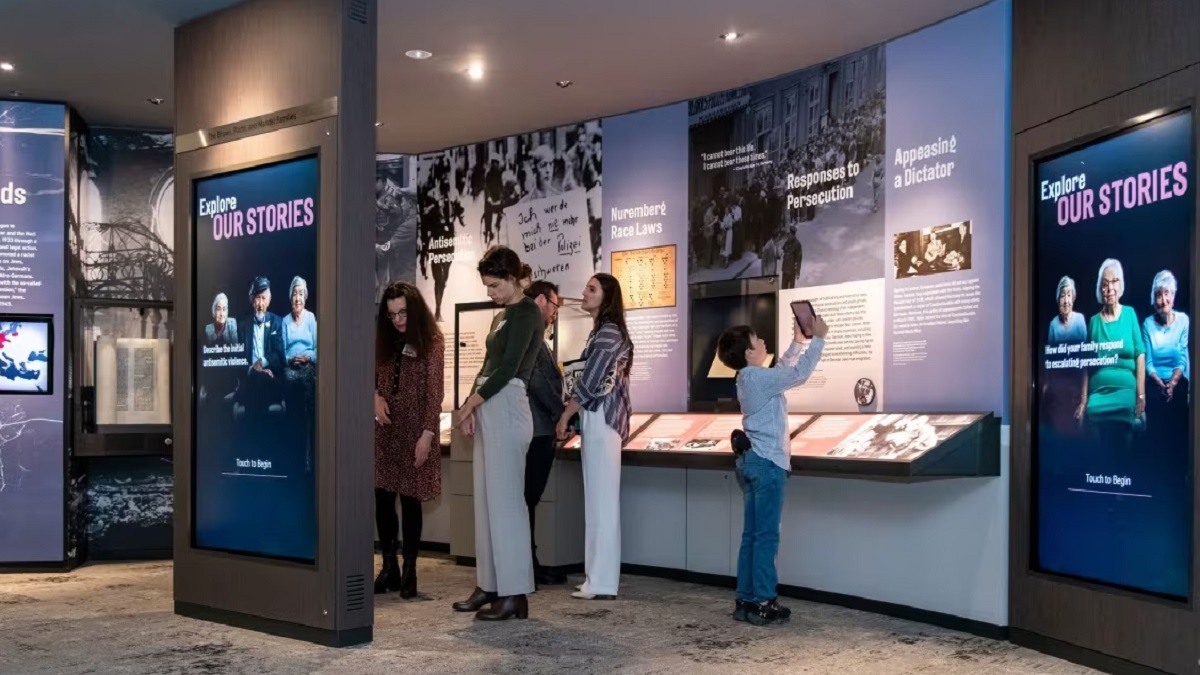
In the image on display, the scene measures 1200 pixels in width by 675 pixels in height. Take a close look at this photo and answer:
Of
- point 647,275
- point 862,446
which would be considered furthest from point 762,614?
point 647,275

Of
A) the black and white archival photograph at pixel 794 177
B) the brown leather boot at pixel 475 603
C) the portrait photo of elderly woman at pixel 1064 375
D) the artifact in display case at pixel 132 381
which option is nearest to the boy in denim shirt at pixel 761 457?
the portrait photo of elderly woman at pixel 1064 375

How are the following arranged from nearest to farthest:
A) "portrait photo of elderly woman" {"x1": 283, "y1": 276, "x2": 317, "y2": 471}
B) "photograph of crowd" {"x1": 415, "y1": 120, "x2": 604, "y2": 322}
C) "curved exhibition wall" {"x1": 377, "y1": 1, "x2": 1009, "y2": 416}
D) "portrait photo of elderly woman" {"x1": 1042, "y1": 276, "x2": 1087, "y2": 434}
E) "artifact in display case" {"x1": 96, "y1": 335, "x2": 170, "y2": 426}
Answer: "portrait photo of elderly woman" {"x1": 1042, "y1": 276, "x2": 1087, "y2": 434}, "portrait photo of elderly woman" {"x1": 283, "y1": 276, "x2": 317, "y2": 471}, "curved exhibition wall" {"x1": 377, "y1": 1, "x2": 1009, "y2": 416}, "artifact in display case" {"x1": 96, "y1": 335, "x2": 170, "y2": 426}, "photograph of crowd" {"x1": 415, "y1": 120, "x2": 604, "y2": 322}

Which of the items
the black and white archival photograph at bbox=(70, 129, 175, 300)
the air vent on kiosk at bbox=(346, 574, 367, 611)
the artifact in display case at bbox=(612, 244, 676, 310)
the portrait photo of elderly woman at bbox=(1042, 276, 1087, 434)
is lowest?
the air vent on kiosk at bbox=(346, 574, 367, 611)

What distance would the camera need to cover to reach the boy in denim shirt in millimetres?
5535

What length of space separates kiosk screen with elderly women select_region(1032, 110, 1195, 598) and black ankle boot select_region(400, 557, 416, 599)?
314 cm

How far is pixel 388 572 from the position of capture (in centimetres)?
657

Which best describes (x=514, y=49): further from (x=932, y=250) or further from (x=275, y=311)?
(x=932, y=250)

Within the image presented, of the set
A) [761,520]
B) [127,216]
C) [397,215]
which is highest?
[397,215]

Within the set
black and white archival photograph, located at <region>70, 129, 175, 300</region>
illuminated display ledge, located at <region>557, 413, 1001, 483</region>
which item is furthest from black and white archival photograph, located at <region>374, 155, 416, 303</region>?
illuminated display ledge, located at <region>557, 413, 1001, 483</region>

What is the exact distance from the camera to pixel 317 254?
5203 mm

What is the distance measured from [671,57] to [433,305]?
3.42m

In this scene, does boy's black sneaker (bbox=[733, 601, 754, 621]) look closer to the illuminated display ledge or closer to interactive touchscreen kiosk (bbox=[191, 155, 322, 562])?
the illuminated display ledge

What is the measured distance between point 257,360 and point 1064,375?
11.7ft

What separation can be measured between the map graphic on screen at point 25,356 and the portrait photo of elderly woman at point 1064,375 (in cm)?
608
